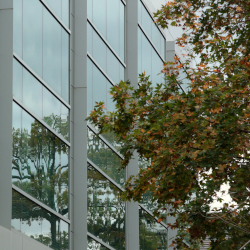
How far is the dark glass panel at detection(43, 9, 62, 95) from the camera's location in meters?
20.8

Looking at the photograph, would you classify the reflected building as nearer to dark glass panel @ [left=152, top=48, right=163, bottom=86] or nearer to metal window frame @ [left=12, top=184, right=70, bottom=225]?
metal window frame @ [left=12, top=184, right=70, bottom=225]

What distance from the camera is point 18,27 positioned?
18.2 metres

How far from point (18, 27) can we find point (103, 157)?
8664 mm

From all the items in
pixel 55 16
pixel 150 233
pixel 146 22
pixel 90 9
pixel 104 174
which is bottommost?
pixel 150 233

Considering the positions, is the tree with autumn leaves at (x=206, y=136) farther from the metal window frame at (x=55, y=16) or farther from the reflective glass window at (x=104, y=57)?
the reflective glass window at (x=104, y=57)

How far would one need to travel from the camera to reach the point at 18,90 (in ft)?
59.6

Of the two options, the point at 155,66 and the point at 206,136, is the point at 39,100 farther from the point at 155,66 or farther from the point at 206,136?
the point at 155,66

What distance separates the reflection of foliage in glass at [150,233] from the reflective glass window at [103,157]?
3.50m

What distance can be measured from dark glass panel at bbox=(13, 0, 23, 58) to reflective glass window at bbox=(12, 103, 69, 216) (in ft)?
5.45

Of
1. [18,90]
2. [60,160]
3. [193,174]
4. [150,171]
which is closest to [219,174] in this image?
[193,174]

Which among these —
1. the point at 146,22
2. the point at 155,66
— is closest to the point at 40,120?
the point at 146,22

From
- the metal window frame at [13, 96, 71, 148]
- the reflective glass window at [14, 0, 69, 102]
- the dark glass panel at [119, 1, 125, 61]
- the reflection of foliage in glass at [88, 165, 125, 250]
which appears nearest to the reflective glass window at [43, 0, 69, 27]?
the reflective glass window at [14, 0, 69, 102]

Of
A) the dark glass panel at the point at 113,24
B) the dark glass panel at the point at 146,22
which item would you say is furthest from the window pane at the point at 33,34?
the dark glass panel at the point at 146,22

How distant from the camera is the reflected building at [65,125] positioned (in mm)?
17312
